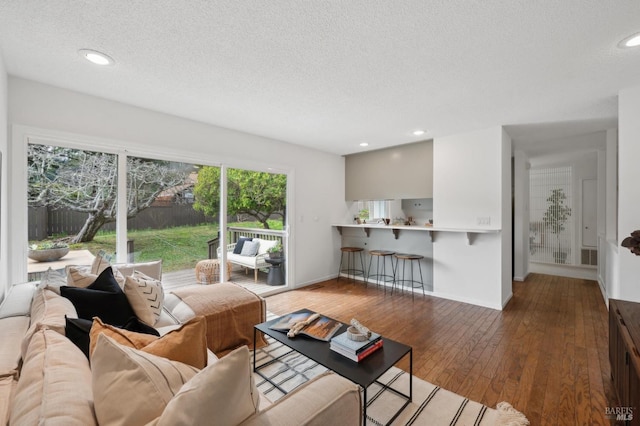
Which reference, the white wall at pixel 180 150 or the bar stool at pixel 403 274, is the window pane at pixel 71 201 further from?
the bar stool at pixel 403 274

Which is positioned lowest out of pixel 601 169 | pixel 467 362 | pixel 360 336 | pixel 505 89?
pixel 467 362

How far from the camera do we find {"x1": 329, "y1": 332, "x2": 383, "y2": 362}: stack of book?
168 cm

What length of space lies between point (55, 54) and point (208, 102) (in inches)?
45.6

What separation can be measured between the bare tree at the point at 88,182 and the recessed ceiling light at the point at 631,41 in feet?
13.7

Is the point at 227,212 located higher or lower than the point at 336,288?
higher

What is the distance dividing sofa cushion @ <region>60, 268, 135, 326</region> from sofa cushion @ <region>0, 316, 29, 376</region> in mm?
225

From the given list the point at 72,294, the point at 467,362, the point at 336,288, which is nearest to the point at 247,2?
the point at 72,294

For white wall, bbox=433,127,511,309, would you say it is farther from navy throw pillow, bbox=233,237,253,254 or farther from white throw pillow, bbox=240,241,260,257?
navy throw pillow, bbox=233,237,253,254

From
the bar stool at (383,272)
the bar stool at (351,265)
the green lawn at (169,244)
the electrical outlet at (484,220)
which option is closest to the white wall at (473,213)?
the electrical outlet at (484,220)

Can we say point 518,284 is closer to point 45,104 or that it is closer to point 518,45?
point 518,45

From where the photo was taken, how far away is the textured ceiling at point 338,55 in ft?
5.25

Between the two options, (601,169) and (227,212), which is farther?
(601,169)

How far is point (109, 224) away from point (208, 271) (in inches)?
49.1

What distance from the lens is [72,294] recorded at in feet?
5.59
